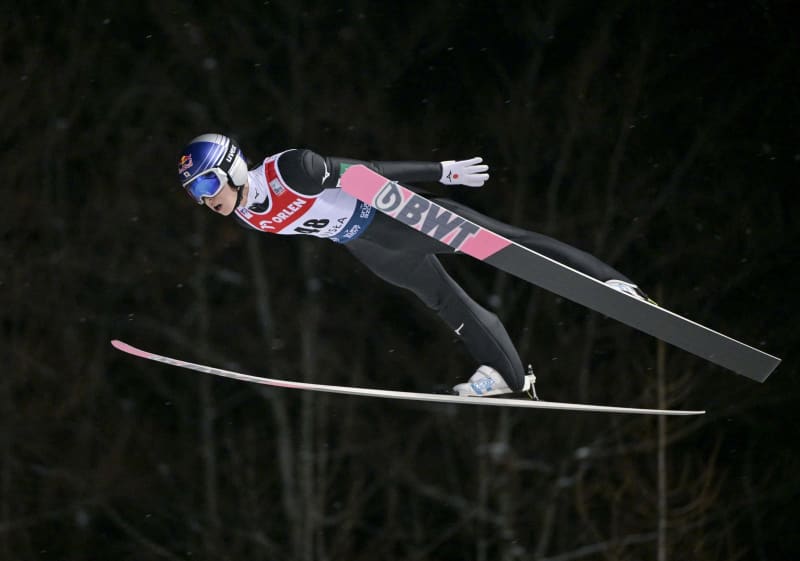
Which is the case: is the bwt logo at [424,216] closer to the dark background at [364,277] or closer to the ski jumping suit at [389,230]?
the ski jumping suit at [389,230]

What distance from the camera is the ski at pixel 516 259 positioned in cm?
407

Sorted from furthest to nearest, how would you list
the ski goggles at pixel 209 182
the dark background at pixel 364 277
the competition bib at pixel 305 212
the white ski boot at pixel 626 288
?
the dark background at pixel 364 277
the white ski boot at pixel 626 288
the competition bib at pixel 305 212
the ski goggles at pixel 209 182

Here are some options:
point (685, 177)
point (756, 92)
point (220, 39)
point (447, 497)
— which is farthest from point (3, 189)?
point (756, 92)

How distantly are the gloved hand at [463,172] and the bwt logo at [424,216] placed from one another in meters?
0.15

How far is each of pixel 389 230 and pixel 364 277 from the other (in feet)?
11.4

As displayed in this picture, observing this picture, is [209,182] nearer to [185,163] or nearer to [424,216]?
[185,163]

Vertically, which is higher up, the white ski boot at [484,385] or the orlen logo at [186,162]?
the orlen logo at [186,162]

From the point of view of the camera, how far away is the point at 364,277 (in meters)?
7.84

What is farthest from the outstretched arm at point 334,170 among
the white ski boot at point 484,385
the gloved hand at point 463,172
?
the white ski boot at point 484,385

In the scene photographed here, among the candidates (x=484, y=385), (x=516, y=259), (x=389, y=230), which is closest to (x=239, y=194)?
(x=389, y=230)

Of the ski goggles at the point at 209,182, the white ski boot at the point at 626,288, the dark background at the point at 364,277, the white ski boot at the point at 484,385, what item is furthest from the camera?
the dark background at the point at 364,277

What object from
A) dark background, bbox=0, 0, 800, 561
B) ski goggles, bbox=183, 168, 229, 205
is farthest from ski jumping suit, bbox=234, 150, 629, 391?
dark background, bbox=0, 0, 800, 561

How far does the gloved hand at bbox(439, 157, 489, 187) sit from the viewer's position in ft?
13.9

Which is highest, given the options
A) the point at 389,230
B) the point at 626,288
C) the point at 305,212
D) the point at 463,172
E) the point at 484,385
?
the point at 463,172
